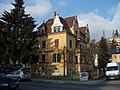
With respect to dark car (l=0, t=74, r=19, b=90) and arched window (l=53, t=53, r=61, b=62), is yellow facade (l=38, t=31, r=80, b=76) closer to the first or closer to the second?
arched window (l=53, t=53, r=61, b=62)

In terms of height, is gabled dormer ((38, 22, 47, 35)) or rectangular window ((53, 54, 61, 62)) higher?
gabled dormer ((38, 22, 47, 35))

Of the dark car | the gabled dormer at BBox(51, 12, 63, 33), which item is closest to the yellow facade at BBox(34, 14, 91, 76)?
the gabled dormer at BBox(51, 12, 63, 33)

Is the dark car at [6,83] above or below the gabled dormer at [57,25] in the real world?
below

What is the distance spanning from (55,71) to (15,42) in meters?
13.9

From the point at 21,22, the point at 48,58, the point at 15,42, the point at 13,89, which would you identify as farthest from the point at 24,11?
the point at 13,89

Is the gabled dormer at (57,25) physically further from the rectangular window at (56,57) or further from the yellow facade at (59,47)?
the rectangular window at (56,57)

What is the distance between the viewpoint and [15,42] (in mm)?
46594

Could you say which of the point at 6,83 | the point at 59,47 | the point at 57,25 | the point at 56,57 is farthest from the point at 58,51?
the point at 6,83

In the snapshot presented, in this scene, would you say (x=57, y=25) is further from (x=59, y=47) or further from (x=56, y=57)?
(x=56, y=57)

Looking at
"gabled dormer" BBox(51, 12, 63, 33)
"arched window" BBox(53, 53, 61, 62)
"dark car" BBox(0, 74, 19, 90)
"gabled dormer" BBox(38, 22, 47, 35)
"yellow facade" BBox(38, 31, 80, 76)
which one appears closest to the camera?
"dark car" BBox(0, 74, 19, 90)

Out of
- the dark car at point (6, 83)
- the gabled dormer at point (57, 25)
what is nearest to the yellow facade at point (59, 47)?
the gabled dormer at point (57, 25)

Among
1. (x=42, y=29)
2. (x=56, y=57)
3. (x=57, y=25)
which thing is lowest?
(x=56, y=57)

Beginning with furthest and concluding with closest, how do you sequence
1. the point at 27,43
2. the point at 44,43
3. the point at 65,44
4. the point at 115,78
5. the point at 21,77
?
the point at 44,43, the point at 65,44, the point at 27,43, the point at 115,78, the point at 21,77

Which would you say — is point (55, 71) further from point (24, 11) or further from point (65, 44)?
point (24, 11)
